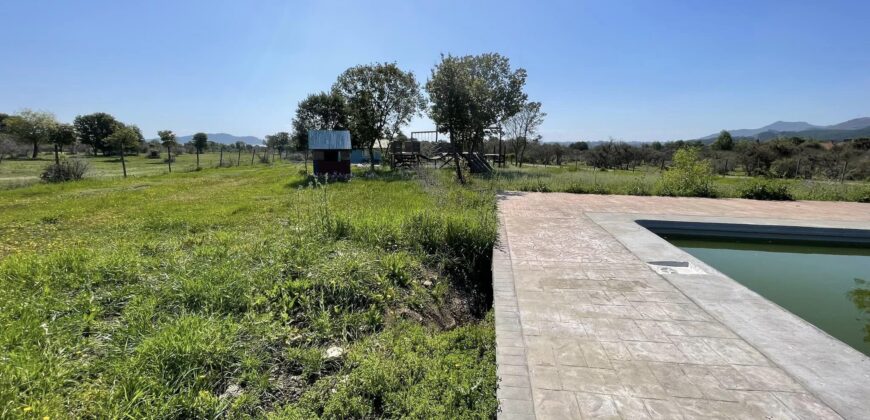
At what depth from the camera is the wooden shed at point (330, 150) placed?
1451 centimetres

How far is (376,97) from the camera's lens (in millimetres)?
19453

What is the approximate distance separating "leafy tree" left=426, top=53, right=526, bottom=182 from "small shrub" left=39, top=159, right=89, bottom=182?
13345mm

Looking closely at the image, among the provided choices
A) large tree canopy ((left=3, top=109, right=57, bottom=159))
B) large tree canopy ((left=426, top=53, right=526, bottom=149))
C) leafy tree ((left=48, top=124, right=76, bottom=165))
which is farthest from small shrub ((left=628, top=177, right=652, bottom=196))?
large tree canopy ((left=3, top=109, right=57, bottom=159))

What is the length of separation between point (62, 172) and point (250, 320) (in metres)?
14.6

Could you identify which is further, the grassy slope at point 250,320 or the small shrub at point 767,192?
the small shrub at point 767,192

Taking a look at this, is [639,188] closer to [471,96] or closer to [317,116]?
[471,96]

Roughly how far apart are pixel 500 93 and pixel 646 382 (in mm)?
21304

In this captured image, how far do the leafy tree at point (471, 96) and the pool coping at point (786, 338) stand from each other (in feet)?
38.6

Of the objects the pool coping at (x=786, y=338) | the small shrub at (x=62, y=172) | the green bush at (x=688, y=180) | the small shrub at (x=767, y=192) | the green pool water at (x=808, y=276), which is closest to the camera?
the pool coping at (x=786, y=338)

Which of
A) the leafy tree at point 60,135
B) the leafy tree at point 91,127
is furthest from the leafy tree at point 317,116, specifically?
the leafy tree at point 91,127

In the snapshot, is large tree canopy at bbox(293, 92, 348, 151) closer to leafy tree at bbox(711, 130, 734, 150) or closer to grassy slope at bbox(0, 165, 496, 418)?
grassy slope at bbox(0, 165, 496, 418)

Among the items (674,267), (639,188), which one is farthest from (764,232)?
(639,188)

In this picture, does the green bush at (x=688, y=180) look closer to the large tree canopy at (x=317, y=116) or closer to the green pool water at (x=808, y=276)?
the green pool water at (x=808, y=276)

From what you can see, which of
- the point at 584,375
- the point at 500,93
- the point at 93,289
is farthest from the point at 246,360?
the point at 500,93
